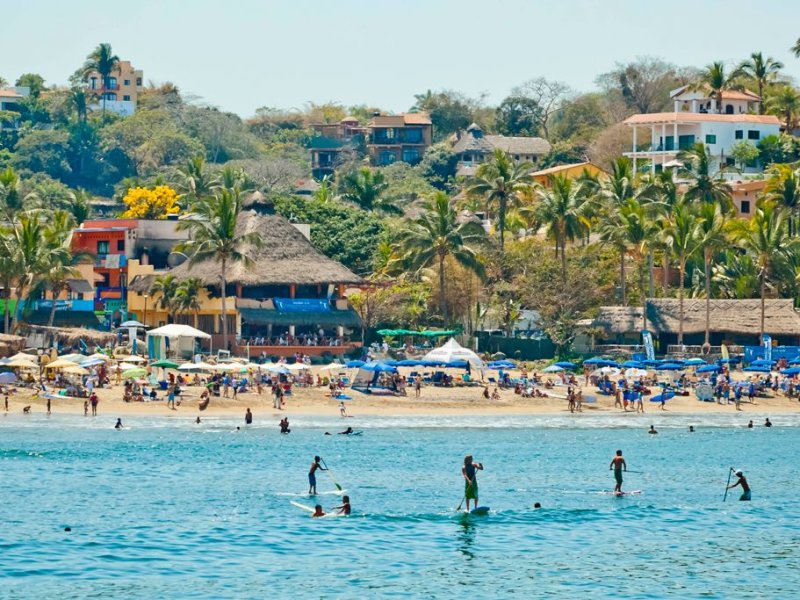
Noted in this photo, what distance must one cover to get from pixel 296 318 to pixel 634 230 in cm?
1796

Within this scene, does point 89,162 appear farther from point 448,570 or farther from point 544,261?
point 448,570

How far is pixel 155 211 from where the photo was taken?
108m

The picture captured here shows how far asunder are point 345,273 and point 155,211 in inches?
1082

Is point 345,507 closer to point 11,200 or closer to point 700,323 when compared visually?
point 700,323

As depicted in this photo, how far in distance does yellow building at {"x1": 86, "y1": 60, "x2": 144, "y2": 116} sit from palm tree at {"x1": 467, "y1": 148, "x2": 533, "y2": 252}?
100 m

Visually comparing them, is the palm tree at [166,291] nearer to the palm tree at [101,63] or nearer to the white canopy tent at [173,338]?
the white canopy tent at [173,338]

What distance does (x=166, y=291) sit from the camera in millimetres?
81250

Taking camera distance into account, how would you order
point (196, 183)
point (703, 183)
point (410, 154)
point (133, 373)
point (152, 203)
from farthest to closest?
point (410, 154)
point (152, 203)
point (196, 183)
point (703, 183)
point (133, 373)

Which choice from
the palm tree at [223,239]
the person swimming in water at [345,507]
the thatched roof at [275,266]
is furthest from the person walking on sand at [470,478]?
the thatched roof at [275,266]

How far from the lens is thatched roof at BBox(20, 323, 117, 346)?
2909 inches

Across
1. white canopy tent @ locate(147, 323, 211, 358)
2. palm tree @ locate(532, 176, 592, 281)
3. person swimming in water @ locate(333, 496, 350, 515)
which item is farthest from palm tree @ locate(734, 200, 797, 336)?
person swimming in water @ locate(333, 496, 350, 515)

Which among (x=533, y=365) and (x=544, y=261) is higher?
(x=544, y=261)

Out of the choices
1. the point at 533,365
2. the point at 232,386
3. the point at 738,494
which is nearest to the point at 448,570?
the point at 738,494

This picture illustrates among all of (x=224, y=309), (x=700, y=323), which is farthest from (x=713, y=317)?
(x=224, y=309)
